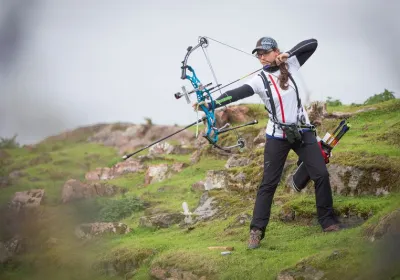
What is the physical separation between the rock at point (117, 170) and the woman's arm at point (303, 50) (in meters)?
14.5

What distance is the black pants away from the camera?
394 inches

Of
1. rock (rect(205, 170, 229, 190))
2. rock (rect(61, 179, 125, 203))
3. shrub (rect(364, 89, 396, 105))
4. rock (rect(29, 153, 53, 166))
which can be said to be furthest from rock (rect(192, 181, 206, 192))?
rock (rect(29, 153, 53, 166))

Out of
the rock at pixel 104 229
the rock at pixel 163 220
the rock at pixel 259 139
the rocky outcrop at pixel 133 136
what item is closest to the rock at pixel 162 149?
the rocky outcrop at pixel 133 136

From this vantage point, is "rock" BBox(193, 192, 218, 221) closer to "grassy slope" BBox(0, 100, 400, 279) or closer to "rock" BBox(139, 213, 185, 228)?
"grassy slope" BBox(0, 100, 400, 279)

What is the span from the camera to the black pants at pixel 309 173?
1000 centimetres

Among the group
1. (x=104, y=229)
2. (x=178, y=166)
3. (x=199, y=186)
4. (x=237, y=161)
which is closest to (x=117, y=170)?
(x=178, y=166)

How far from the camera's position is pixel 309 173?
10102 mm

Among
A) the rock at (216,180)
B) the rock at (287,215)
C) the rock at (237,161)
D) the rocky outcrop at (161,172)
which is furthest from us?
the rocky outcrop at (161,172)

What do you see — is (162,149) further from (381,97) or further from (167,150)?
(381,97)

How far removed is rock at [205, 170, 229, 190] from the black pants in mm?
5242

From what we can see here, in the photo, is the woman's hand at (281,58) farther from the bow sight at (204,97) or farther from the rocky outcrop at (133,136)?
the rocky outcrop at (133,136)

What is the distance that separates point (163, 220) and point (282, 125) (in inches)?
213

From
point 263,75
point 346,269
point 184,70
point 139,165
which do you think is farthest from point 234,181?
point 139,165

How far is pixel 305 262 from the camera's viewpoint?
8875 millimetres
